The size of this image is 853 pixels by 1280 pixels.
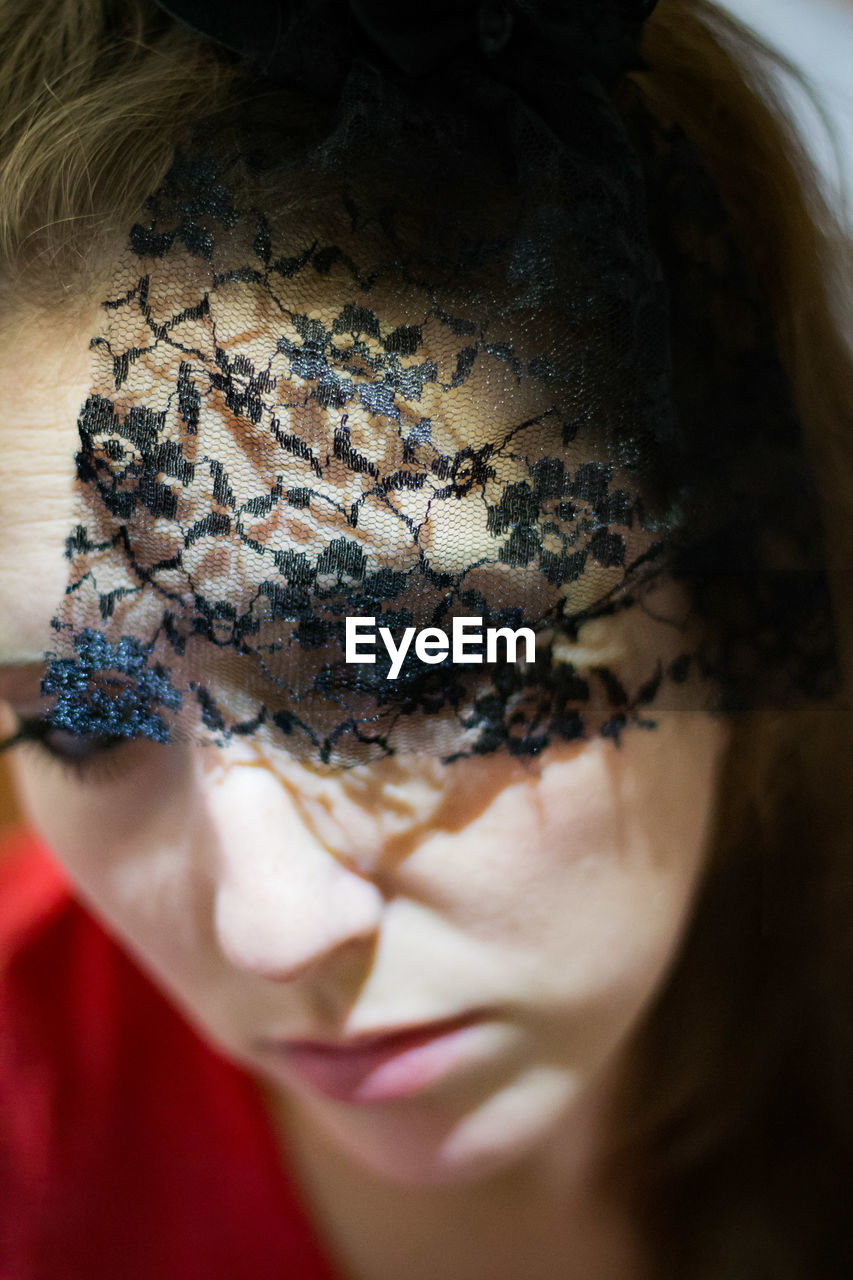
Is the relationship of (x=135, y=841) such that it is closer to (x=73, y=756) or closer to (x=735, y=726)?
(x=73, y=756)

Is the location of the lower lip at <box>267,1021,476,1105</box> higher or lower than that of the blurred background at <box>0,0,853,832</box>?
lower

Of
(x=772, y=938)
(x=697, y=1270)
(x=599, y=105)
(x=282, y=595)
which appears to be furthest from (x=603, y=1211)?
(x=599, y=105)

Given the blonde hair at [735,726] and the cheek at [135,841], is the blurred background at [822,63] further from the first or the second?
the cheek at [135,841]

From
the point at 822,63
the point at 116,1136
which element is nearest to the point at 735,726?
the point at 822,63

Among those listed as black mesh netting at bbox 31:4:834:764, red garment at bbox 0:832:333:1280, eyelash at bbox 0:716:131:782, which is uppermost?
black mesh netting at bbox 31:4:834:764

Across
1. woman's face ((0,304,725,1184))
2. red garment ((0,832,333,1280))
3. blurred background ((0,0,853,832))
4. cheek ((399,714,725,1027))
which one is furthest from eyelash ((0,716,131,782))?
blurred background ((0,0,853,832))

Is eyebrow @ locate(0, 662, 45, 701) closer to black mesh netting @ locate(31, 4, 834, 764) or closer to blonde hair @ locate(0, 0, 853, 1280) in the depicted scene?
black mesh netting @ locate(31, 4, 834, 764)

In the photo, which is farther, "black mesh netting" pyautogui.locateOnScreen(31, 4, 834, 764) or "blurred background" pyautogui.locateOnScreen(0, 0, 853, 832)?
"blurred background" pyautogui.locateOnScreen(0, 0, 853, 832)
